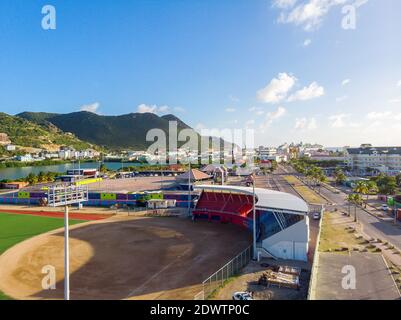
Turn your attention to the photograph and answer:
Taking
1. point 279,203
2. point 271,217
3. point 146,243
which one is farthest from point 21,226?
point 279,203

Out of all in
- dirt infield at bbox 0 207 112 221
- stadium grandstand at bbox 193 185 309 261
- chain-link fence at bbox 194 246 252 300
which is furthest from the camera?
dirt infield at bbox 0 207 112 221

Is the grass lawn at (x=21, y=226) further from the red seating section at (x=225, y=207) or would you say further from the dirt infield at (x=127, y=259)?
the red seating section at (x=225, y=207)

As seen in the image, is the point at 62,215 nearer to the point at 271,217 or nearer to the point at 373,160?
the point at 271,217

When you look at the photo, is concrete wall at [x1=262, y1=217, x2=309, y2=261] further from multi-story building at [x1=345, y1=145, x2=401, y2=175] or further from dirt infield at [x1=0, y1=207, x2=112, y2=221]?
multi-story building at [x1=345, y1=145, x2=401, y2=175]

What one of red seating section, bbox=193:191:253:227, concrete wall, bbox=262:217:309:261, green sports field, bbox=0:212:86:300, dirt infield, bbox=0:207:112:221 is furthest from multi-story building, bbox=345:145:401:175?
green sports field, bbox=0:212:86:300

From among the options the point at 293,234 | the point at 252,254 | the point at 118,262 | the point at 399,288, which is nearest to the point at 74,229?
the point at 118,262
